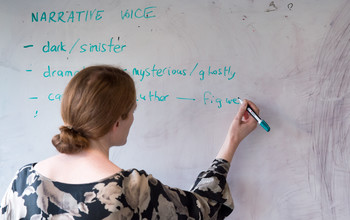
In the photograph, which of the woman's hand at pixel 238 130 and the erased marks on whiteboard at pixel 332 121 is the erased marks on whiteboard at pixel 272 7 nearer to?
the erased marks on whiteboard at pixel 332 121

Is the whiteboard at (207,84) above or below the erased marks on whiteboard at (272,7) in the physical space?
below

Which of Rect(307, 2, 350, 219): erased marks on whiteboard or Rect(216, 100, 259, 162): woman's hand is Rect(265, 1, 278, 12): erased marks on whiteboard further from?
Rect(216, 100, 259, 162): woman's hand

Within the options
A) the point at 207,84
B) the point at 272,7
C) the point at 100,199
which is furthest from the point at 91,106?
the point at 272,7

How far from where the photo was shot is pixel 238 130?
40.6 inches

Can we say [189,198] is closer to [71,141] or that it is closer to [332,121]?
[71,141]

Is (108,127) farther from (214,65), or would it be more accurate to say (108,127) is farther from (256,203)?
(256,203)

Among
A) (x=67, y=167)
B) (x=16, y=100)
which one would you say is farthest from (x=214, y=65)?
(x=16, y=100)

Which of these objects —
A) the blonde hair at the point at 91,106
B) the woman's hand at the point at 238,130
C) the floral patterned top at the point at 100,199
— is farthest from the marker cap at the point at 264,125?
the blonde hair at the point at 91,106

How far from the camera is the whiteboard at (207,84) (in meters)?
1.02

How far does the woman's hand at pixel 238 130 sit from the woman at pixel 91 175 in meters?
0.25

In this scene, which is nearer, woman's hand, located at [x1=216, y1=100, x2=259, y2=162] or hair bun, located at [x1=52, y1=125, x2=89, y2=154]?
hair bun, located at [x1=52, y1=125, x2=89, y2=154]

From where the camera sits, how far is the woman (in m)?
0.74

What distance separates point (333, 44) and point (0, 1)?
109 cm

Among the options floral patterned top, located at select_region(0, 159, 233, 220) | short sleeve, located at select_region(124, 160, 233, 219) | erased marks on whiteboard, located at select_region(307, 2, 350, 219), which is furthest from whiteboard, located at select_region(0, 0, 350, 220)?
floral patterned top, located at select_region(0, 159, 233, 220)
